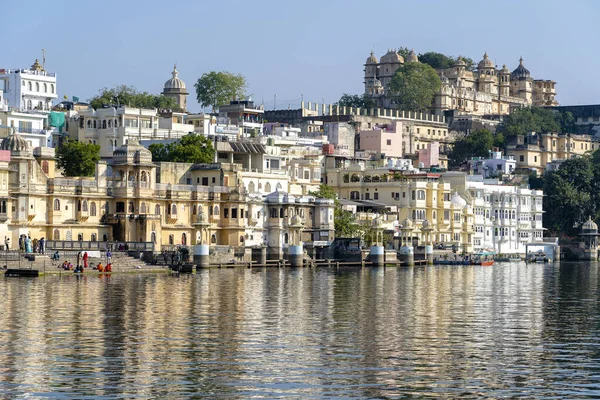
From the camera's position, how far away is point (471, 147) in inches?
6693

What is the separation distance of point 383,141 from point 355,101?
3219 cm

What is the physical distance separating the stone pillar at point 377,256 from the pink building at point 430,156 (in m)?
54.4

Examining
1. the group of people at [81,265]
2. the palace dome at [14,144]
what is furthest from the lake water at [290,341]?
the palace dome at [14,144]

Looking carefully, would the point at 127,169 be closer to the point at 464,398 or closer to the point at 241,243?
the point at 241,243

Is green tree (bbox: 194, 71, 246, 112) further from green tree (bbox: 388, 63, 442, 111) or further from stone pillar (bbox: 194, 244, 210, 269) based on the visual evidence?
stone pillar (bbox: 194, 244, 210, 269)

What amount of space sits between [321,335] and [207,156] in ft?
221

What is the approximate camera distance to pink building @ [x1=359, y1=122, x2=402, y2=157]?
152 meters

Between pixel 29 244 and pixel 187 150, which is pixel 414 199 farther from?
pixel 29 244

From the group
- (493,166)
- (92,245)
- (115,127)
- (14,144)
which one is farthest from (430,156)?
(92,245)

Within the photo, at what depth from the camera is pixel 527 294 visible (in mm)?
68375

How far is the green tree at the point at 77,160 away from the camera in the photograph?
107188mm

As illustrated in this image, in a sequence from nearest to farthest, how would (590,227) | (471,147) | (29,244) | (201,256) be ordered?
1. (29,244)
2. (201,256)
3. (590,227)
4. (471,147)

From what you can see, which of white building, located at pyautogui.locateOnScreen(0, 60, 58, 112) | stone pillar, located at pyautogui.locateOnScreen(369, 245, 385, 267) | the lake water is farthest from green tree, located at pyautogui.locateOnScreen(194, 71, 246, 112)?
the lake water

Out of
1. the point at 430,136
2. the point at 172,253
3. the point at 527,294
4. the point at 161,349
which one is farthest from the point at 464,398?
the point at 430,136
